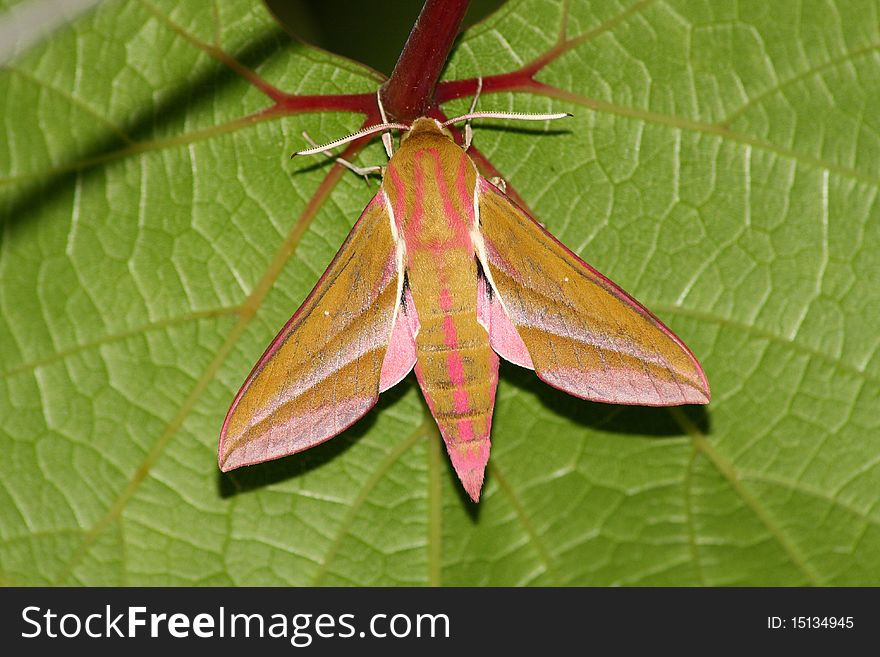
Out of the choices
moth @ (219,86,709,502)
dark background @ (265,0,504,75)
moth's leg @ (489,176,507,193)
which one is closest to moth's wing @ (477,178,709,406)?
moth @ (219,86,709,502)

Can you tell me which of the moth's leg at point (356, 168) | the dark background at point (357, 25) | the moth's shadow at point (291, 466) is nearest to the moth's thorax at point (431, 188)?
the moth's leg at point (356, 168)

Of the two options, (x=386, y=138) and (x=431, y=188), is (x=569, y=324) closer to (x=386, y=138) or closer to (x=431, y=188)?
(x=431, y=188)

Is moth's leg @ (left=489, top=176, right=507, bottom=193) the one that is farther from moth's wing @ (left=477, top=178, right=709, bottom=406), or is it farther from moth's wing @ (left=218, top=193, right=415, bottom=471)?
moth's wing @ (left=218, top=193, right=415, bottom=471)

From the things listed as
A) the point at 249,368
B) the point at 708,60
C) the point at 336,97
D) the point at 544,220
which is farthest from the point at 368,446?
the point at 708,60

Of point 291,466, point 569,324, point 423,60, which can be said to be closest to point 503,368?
point 569,324

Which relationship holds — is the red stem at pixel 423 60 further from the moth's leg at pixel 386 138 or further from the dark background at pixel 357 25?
the dark background at pixel 357 25

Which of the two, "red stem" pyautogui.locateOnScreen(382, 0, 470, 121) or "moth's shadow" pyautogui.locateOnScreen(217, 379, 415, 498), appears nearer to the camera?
"red stem" pyautogui.locateOnScreen(382, 0, 470, 121)

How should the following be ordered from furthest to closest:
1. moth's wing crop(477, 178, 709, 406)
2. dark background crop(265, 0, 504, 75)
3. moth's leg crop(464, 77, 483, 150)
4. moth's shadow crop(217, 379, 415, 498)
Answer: dark background crop(265, 0, 504, 75)
moth's shadow crop(217, 379, 415, 498)
moth's leg crop(464, 77, 483, 150)
moth's wing crop(477, 178, 709, 406)
